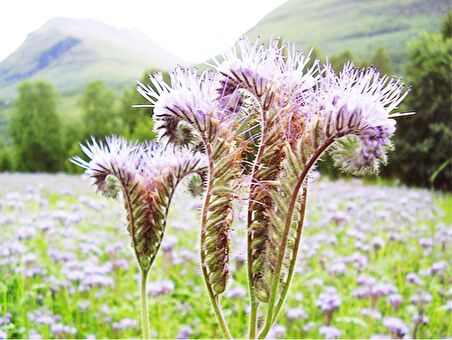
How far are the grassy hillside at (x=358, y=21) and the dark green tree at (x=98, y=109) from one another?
12.7 metres

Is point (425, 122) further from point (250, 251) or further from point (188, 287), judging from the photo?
point (250, 251)

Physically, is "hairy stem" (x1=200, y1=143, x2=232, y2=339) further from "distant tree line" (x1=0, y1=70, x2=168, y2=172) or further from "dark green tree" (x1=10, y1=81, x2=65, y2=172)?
"dark green tree" (x1=10, y1=81, x2=65, y2=172)

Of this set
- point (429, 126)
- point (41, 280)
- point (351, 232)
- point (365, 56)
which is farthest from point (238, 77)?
point (365, 56)

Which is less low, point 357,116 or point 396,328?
point 357,116

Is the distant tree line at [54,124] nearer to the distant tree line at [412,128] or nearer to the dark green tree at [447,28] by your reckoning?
the distant tree line at [412,128]

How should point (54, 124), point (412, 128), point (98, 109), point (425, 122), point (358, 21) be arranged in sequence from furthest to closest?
point (98, 109) < point (54, 124) < point (412, 128) < point (425, 122) < point (358, 21)

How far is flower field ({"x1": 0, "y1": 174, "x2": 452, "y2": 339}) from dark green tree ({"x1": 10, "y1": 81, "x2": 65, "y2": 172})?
1454cm

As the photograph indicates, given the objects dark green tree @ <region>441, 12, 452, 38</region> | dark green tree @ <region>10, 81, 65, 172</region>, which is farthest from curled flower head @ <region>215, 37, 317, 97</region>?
dark green tree @ <region>10, 81, 65, 172</region>

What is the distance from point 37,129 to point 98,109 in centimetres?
346

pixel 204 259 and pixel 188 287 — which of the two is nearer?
pixel 204 259

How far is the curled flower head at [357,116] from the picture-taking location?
100cm

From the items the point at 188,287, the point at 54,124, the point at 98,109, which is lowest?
the point at 188,287

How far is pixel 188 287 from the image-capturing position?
451cm

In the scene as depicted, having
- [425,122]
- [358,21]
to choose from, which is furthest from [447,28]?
[358,21]
